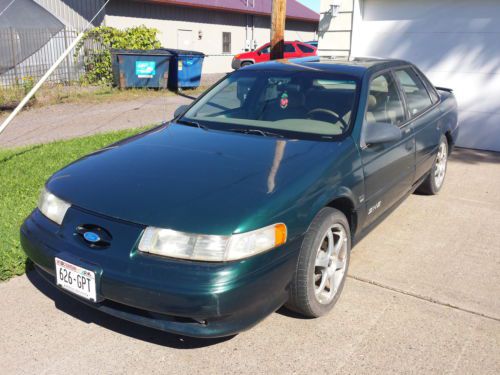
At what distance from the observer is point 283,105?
421cm

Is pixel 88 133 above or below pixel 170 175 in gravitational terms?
below

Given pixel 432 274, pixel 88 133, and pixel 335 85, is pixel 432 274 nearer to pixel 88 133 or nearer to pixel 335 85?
pixel 335 85

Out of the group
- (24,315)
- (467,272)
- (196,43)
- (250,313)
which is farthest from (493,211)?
(196,43)

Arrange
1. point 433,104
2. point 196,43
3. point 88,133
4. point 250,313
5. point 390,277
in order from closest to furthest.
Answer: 1. point 250,313
2. point 390,277
3. point 433,104
4. point 88,133
5. point 196,43

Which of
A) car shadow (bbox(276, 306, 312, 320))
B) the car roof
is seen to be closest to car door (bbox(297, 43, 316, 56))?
the car roof

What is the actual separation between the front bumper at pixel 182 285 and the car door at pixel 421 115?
241 cm

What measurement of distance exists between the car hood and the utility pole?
18.8ft

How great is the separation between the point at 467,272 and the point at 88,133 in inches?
272

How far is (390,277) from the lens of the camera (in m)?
3.99

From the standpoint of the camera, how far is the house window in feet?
82.1

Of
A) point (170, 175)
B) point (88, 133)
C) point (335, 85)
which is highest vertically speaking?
point (335, 85)

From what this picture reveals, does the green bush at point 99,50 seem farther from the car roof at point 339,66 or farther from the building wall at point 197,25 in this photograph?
the car roof at point 339,66

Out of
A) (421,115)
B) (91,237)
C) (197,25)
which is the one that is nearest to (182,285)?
(91,237)

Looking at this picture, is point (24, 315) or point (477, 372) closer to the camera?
point (477, 372)
